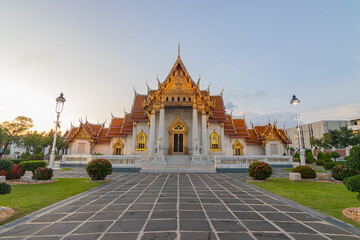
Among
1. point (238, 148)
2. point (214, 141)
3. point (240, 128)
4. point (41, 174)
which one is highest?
point (240, 128)

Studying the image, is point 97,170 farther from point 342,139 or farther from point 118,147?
point 342,139

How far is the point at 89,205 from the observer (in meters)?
5.61

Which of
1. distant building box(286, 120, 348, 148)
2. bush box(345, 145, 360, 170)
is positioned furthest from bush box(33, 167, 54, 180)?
distant building box(286, 120, 348, 148)

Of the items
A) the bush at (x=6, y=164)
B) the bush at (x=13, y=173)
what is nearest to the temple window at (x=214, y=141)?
the bush at (x=13, y=173)

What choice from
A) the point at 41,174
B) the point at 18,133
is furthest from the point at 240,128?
the point at 18,133

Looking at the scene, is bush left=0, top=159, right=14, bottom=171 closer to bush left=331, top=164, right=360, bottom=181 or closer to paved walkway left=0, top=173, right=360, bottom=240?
paved walkway left=0, top=173, right=360, bottom=240

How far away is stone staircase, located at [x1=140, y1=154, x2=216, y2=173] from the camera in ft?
53.0

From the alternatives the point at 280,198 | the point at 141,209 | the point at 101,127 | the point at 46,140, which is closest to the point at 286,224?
the point at 280,198

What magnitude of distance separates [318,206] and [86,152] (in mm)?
27564

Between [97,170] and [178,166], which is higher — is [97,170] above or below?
above

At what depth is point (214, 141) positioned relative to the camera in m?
25.2

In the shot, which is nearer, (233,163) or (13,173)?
(13,173)

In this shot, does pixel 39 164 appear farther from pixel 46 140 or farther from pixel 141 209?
pixel 46 140

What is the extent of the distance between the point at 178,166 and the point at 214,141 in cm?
859
